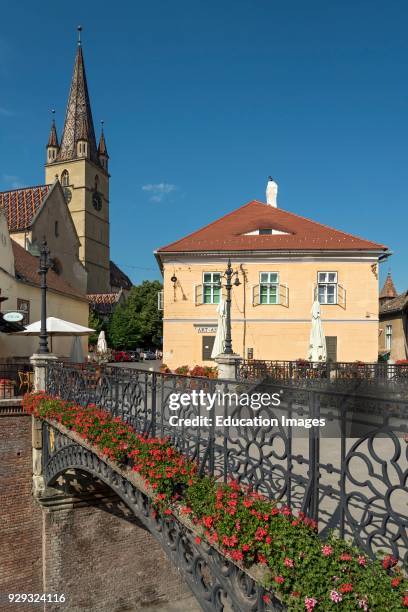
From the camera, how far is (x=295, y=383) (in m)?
13.5

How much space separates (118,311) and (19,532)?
42.0 m

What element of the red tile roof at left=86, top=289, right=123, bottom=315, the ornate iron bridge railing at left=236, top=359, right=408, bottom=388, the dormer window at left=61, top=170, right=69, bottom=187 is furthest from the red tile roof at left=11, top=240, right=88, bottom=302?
Answer: the dormer window at left=61, top=170, right=69, bottom=187

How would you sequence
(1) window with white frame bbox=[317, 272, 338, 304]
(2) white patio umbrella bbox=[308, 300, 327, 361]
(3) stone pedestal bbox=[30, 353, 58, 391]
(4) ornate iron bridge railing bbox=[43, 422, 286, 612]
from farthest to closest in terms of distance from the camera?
1. (1) window with white frame bbox=[317, 272, 338, 304]
2. (2) white patio umbrella bbox=[308, 300, 327, 361]
3. (3) stone pedestal bbox=[30, 353, 58, 391]
4. (4) ornate iron bridge railing bbox=[43, 422, 286, 612]

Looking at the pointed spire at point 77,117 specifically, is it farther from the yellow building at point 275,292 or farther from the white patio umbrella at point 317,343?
the white patio umbrella at point 317,343

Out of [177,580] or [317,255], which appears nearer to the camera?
[177,580]

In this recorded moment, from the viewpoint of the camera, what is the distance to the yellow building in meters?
22.7

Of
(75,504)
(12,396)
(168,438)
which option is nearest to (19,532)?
(75,504)

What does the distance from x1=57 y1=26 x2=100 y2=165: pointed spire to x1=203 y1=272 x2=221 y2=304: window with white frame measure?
47.6m

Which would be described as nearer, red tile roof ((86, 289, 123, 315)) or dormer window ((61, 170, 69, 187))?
red tile roof ((86, 289, 123, 315))

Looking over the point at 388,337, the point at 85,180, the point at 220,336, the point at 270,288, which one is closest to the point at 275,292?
the point at 270,288

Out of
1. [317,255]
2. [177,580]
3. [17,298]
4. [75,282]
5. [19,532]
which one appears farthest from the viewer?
[75,282]

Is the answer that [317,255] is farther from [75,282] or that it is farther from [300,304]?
[75,282]

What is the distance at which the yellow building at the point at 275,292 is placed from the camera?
22.7m

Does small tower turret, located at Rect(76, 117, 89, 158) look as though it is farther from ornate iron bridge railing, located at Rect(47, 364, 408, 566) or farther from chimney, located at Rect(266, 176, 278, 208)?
ornate iron bridge railing, located at Rect(47, 364, 408, 566)
